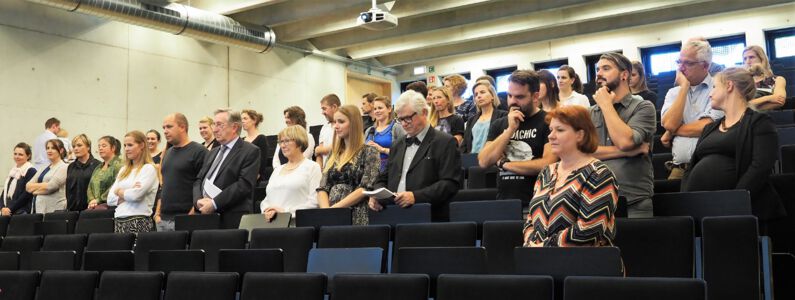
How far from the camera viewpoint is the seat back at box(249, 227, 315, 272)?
11.8 feet

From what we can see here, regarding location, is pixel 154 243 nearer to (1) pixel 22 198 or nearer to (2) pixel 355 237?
(2) pixel 355 237

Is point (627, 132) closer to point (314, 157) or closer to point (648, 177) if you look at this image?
point (648, 177)

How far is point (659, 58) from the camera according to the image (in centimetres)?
1152

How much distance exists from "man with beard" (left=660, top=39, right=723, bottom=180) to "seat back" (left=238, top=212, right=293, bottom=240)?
6.42 feet

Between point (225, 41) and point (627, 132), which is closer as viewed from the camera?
point (627, 132)

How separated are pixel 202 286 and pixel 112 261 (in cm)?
104

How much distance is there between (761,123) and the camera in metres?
3.12

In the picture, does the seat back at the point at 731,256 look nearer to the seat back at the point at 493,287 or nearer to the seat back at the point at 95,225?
the seat back at the point at 493,287

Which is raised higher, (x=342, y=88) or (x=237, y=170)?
(x=342, y=88)

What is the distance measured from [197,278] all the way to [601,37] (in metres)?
9.87

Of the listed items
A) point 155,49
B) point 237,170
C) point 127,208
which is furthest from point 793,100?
point 155,49

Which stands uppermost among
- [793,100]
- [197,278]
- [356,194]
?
[793,100]

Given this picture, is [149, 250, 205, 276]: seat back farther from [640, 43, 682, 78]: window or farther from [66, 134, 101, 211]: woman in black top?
[640, 43, 682, 78]: window

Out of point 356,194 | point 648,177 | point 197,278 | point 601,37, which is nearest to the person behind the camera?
point 197,278
